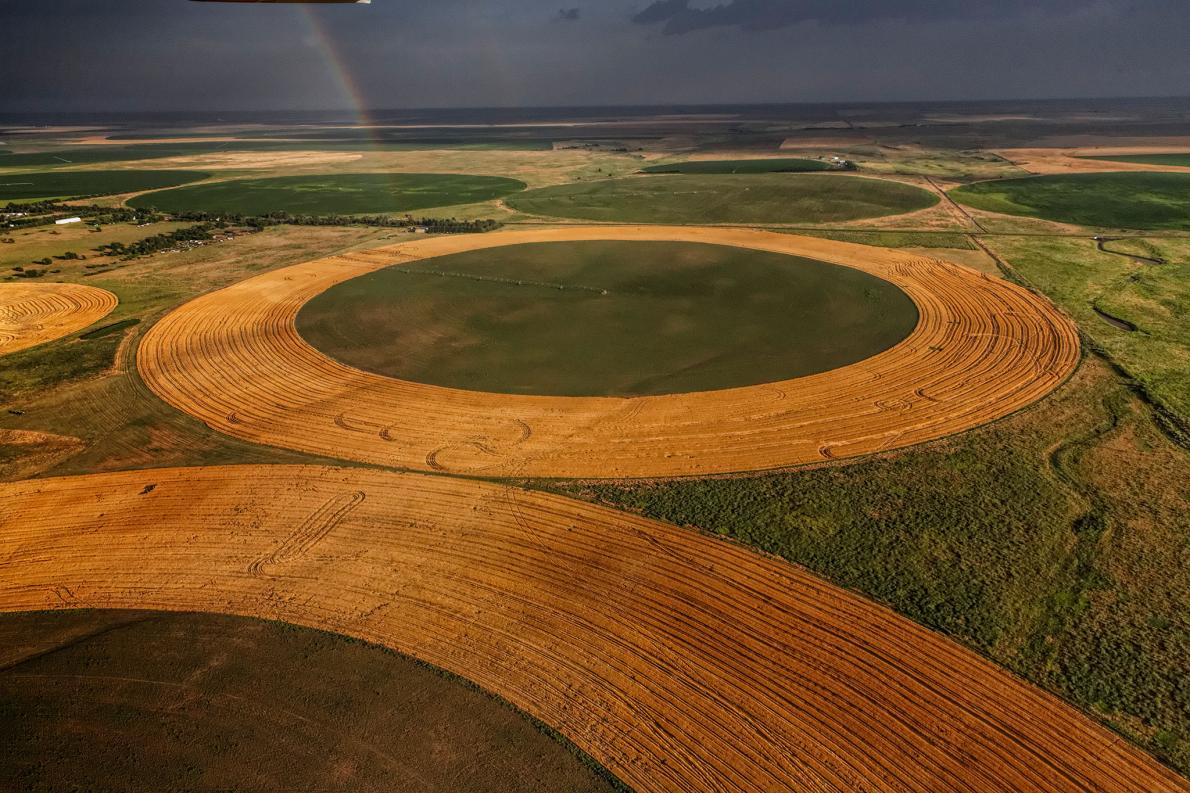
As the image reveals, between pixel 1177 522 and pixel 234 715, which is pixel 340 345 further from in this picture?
pixel 1177 522

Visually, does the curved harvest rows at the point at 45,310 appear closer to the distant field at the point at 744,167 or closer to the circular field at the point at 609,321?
the circular field at the point at 609,321

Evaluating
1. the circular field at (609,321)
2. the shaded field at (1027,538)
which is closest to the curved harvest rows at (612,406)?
the circular field at (609,321)

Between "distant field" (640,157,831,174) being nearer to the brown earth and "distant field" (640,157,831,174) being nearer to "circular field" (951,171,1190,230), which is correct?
"circular field" (951,171,1190,230)

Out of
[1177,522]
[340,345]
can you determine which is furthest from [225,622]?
[1177,522]

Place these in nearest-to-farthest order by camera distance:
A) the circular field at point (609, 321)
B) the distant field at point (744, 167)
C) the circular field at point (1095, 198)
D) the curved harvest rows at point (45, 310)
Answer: the circular field at point (609, 321) < the curved harvest rows at point (45, 310) < the circular field at point (1095, 198) < the distant field at point (744, 167)

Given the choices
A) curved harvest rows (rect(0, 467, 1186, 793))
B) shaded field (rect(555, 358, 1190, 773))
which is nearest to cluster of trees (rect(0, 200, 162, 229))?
curved harvest rows (rect(0, 467, 1186, 793))

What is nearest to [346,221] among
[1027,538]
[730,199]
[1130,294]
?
[730,199]

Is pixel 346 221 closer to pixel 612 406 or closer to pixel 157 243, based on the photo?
pixel 157 243
